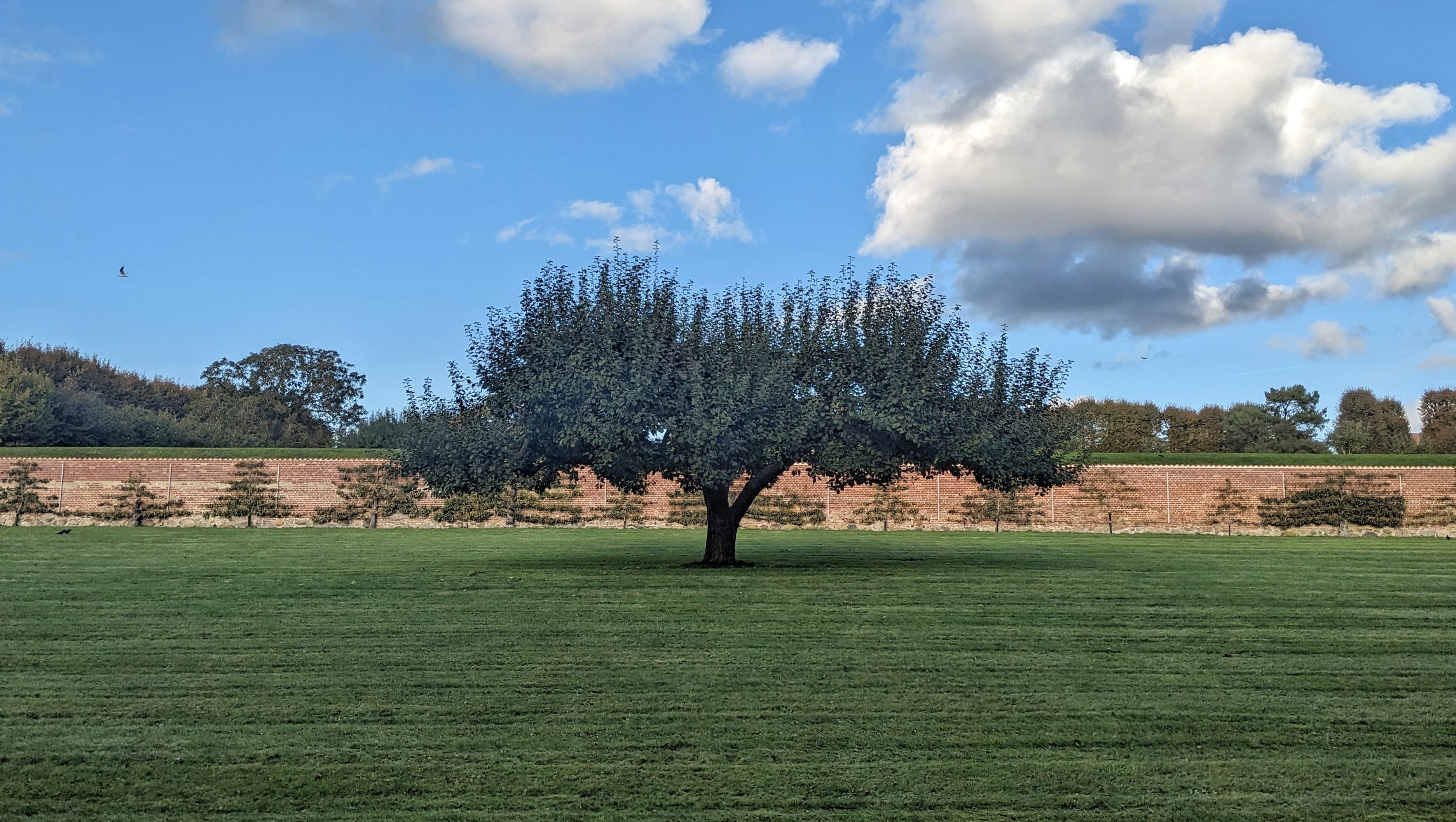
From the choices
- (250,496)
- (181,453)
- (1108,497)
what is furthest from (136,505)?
(1108,497)

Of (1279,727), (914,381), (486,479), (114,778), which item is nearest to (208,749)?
(114,778)

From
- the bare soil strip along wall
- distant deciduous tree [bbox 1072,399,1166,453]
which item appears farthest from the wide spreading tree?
distant deciduous tree [bbox 1072,399,1166,453]

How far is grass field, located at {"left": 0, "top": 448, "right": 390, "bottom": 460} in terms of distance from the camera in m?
37.6

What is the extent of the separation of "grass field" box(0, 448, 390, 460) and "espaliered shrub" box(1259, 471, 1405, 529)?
1246 inches

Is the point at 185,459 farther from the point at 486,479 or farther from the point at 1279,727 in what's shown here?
the point at 1279,727

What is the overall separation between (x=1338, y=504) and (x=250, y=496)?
125 feet

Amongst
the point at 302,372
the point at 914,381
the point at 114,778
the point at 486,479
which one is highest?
the point at 302,372

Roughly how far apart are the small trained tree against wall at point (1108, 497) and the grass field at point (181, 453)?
25.3 m

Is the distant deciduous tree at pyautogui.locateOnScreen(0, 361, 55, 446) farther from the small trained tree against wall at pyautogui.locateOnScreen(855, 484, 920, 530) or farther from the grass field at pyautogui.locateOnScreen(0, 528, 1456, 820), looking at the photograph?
the small trained tree against wall at pyautogui.locateOnScreen(855, 484, 920, 530)

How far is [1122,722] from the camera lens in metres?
7.00

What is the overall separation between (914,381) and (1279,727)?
10510 millimetres

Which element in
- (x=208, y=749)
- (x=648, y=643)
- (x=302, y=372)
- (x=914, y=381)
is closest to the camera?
(x=208, y=749)

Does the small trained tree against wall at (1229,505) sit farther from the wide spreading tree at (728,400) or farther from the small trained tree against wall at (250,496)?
the small trained tree against wall at (250,496)

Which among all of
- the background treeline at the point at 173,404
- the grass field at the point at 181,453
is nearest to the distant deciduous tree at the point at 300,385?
the background treeline at the point at 173,404
